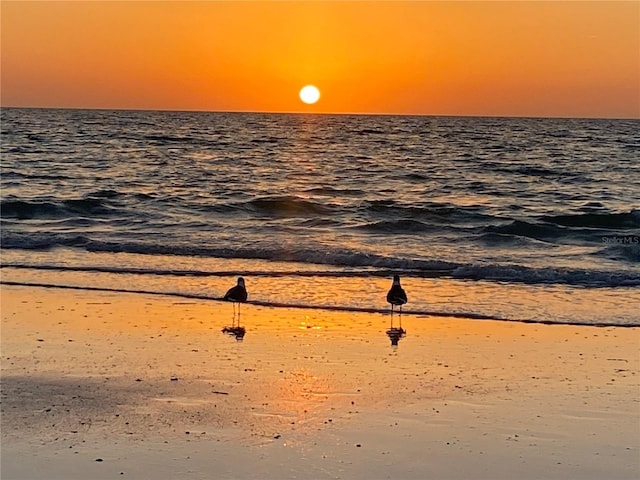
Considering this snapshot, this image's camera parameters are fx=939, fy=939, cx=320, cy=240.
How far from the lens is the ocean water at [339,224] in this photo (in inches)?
597

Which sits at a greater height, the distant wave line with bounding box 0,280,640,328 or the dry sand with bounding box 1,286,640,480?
the distant wave line with bounding box 0,280,640,328

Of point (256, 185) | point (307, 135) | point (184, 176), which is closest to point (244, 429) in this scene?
point (256, 185)

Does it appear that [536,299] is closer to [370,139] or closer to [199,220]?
[199,220]

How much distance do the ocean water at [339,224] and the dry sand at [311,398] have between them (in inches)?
89.9

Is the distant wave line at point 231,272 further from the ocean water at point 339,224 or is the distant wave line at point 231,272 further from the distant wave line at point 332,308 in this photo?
the distant wave line at point 332,308

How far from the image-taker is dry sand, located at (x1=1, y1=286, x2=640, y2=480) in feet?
22.5

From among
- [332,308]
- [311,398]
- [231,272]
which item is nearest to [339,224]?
[231,272]

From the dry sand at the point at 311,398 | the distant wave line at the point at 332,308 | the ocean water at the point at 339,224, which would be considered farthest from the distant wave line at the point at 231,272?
the dry sand at the point at 311,398

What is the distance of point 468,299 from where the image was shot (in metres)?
14.3

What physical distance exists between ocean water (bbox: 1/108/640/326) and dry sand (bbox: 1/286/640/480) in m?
2.28

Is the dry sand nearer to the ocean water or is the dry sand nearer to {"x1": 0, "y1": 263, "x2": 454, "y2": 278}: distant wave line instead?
the ocean water

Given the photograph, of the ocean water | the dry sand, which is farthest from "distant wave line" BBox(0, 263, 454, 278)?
the dry sand

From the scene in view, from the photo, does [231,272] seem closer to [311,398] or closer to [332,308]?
[332,308]

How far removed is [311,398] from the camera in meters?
8.43
